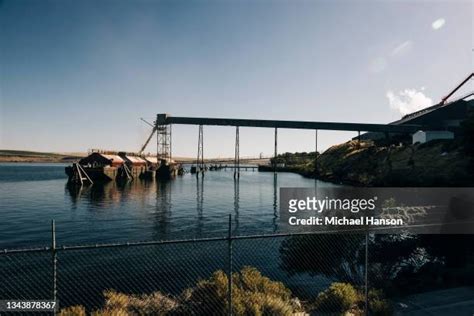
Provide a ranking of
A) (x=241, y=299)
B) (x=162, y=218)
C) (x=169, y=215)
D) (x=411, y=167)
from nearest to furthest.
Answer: (x=241, y=299) → (x=162, y=218) → (x=169, y=215) → (x=411, y=167)

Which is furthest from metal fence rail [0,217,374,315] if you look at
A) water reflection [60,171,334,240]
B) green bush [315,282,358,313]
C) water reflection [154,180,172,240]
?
water reflection [60,171,334,240]

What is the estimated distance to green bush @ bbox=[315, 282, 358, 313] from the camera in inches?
353

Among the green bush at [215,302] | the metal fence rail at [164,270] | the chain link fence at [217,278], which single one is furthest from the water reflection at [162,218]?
the green bush at [215,302]

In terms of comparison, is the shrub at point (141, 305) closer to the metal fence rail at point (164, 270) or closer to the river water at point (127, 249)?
the metal fence rail at point (164, 270)

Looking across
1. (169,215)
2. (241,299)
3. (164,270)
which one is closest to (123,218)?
(169,215)

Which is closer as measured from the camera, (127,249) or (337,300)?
(337,300)

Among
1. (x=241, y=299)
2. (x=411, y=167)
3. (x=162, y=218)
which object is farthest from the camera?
(x=411, y=167)

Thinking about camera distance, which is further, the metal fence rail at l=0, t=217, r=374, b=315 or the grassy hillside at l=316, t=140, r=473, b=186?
the grassy hillside at l=316, t=140, r=473, b=186

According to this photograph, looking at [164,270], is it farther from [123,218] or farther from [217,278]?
[123,218]

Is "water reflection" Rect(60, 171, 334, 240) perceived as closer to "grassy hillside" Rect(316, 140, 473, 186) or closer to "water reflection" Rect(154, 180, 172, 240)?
"water reflection" Rect(154, 180, 172, 240)

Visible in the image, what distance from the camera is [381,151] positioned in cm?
7244

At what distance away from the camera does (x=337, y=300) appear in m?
9.01

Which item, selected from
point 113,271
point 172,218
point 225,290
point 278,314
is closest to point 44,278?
point 113,271

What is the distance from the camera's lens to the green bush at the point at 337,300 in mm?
8961
